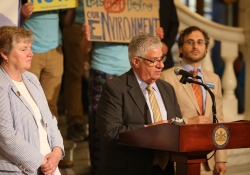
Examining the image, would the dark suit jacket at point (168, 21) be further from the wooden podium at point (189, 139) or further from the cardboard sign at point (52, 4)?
the wooden podium at point (189, 139)

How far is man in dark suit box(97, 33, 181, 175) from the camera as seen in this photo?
3.90m

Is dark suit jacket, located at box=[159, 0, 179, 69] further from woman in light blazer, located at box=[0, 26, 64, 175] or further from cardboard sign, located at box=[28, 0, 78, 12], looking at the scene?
woman in light blazer, located at box=[0, 26, 64, 175]

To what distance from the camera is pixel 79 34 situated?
5789 mm

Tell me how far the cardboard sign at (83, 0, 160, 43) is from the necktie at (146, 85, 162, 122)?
1259 mm

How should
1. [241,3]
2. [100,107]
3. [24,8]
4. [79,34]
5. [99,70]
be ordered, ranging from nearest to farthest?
[100,107]
[24,8]
[99,70]
[79,34]
[241,3]

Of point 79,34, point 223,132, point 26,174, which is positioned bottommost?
point 26,174

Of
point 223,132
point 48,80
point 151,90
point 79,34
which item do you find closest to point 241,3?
point 79,34

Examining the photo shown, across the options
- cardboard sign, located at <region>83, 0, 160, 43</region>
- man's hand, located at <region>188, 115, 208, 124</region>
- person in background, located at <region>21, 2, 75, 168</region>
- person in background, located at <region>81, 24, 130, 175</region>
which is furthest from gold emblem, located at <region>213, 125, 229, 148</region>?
person in background, located at <region>21, 2, 75, 168</region>

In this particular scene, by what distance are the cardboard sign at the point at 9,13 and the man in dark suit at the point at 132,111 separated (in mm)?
1133

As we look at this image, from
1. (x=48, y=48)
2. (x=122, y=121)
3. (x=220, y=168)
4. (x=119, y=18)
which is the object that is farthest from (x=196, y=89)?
(x=48, y=48)

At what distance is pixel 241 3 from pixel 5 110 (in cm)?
405

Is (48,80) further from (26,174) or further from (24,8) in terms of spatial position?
(26,174)

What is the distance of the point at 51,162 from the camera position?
375 cm

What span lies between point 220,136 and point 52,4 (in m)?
2.20
